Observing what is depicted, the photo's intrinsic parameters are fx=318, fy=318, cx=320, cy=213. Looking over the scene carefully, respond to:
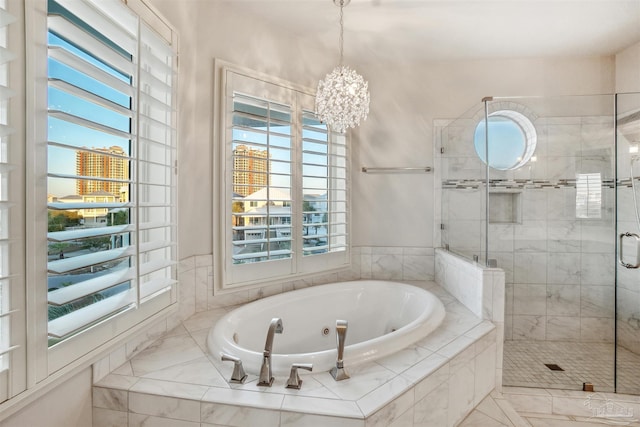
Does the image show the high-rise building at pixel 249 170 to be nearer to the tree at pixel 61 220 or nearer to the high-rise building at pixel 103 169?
the high-rise building at pixel 103 169

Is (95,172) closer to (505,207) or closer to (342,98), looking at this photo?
(342,98)

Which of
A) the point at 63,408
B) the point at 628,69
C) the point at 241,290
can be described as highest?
the point at 628,69

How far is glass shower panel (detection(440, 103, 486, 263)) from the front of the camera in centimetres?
243

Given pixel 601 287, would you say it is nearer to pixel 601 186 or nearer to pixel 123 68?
pixel 601 186

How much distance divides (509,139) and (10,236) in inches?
121

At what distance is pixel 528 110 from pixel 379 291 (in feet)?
6.02

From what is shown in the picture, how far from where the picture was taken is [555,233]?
241 centimetres

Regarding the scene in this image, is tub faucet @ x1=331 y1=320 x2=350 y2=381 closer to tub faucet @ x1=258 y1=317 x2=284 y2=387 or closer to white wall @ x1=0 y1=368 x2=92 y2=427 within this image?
→ tub faucet @ x1=258 y1=317 x2=284 y2=387

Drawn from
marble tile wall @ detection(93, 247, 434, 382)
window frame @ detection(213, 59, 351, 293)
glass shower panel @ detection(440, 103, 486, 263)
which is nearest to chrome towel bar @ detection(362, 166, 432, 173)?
glass shower panel @ detection(440, 103, 486, 263)

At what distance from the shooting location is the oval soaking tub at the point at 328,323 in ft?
4.73

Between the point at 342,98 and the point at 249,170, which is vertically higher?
the point at 342,98

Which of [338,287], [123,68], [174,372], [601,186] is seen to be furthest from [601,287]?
[123,68]

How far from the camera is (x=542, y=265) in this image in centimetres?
248

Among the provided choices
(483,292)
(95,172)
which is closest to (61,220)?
(95,172)
